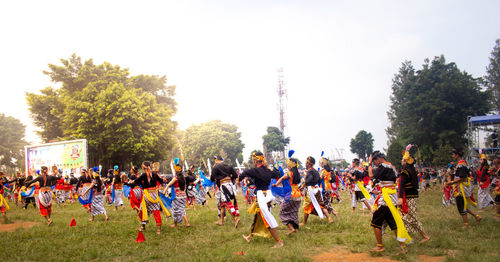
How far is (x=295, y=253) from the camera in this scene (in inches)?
289

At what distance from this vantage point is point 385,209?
729 cm

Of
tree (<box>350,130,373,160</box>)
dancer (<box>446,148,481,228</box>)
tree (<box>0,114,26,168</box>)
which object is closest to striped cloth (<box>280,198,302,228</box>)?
dancer (<box>446,148,481,228</box>)

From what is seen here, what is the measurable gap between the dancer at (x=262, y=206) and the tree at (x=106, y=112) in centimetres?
2870

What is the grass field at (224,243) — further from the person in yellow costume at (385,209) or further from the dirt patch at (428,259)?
the person in yellow costume at (385,209)

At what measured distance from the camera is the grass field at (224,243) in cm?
733

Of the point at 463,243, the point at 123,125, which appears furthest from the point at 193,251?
the point at 123,125

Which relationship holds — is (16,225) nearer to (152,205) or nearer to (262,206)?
(152,205)

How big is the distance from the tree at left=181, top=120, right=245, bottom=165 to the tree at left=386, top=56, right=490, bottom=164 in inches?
1373

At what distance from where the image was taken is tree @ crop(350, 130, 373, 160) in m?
86.6

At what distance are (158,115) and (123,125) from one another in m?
4.44

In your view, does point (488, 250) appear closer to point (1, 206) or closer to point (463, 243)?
point (463, 243)

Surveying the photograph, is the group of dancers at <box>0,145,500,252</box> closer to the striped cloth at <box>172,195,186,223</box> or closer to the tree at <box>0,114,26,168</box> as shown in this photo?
the striped cloth at <box>172,195,186,223</box>

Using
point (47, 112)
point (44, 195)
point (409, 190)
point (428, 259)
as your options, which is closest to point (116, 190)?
point (44, 195)

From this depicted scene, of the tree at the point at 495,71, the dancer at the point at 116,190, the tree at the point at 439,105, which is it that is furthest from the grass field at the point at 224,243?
the tree at the point at 495,71
